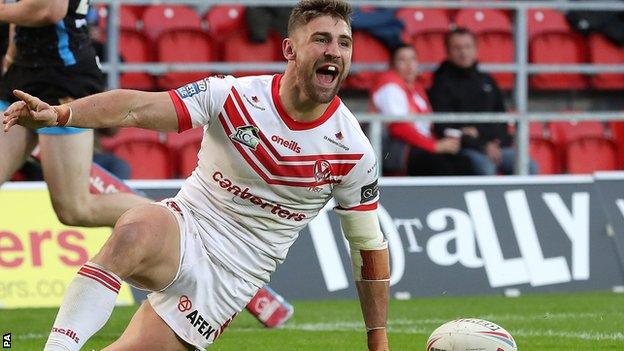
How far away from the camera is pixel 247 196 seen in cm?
613

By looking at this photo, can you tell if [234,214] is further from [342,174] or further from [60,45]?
[60,45]

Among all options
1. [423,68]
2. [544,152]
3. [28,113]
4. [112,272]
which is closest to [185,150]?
[423,68]

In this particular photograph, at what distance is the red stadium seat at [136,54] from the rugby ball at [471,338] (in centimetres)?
756

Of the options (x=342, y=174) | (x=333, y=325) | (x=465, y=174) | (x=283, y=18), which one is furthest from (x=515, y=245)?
(x=342, y=174)

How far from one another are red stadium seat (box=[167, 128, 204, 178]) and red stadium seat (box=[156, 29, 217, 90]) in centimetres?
74

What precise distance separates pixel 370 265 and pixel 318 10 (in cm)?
113

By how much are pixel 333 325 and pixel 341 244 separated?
1932 millimetres

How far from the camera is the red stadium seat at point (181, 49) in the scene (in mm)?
13594

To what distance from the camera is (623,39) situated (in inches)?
618

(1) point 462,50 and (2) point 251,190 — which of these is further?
(1) point 462,50

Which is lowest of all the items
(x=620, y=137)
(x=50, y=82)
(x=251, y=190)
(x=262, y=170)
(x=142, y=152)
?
(x=620, y=137)

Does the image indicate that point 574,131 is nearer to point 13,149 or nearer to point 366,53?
point 366,53

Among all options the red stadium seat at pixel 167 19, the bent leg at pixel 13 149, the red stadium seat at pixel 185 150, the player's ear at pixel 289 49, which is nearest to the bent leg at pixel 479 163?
the red stadium seat at pixel 185 150

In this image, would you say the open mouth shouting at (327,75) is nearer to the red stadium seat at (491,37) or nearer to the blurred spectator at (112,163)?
the blurred spectator at (112,163)
